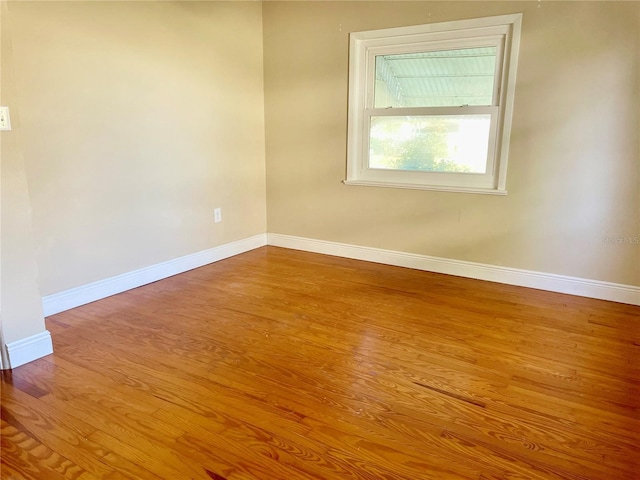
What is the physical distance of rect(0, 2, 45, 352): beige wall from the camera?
1.88 meters

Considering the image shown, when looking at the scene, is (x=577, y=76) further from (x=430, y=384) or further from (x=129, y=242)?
(x=129, y=242)

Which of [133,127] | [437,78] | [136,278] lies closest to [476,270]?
[437,78]

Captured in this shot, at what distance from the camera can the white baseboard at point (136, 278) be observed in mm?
2670

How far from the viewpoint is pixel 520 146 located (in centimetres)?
307

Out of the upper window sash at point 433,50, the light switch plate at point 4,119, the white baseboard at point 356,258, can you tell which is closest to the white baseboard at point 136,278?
the white baseboard at point 356,258

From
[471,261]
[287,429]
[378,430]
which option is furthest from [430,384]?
[471,261]

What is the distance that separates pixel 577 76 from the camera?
280 centimetres

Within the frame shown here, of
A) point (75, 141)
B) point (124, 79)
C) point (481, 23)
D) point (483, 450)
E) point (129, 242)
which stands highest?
point (481, 23)

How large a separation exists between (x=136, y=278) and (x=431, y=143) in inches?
97.6

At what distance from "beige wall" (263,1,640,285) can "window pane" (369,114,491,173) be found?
8.8 inches

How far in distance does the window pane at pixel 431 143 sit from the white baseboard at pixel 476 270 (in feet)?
2.44

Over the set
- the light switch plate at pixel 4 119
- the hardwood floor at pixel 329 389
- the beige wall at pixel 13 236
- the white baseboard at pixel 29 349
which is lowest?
the hardwood floor at pixel 329 389

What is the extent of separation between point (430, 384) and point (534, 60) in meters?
2.32

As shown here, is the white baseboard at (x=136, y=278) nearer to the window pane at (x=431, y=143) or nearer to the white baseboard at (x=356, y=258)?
the white baseboard at (x=356, y=258)
